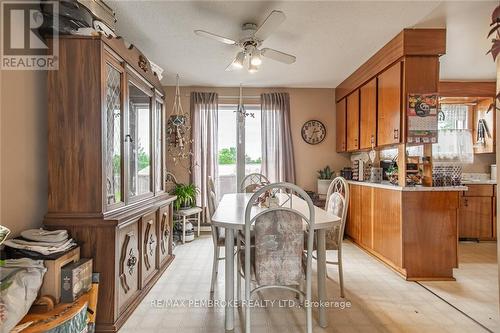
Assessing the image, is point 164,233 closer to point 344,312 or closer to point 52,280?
point 52,280

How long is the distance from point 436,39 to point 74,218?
3564 millimetres

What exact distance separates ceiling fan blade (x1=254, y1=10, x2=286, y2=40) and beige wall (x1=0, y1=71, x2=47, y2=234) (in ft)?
5.44

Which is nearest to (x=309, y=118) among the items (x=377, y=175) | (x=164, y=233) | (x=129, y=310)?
(x=377, y=175)

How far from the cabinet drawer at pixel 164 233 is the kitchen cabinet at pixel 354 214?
2.57 m

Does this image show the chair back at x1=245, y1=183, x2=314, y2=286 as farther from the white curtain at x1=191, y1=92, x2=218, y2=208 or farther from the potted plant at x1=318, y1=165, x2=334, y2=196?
the white curtain at x1=191, y1=92, x2=218, y2=208

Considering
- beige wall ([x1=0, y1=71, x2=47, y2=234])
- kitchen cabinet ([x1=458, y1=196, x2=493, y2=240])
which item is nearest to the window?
kitchen cabinet ([x1=458, y1=196, x2=493, y2=240])

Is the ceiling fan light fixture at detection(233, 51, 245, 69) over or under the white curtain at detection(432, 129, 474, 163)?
over

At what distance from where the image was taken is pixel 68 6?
172 centimetres

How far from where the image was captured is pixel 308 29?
271 cm

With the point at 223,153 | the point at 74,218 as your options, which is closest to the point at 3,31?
the point at 74,218

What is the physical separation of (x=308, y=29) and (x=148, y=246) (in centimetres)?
263

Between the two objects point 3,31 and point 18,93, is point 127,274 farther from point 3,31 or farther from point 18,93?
point 3,31

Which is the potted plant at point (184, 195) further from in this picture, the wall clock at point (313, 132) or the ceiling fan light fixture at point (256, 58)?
the ceiling fan light fixture at point (256, 58)

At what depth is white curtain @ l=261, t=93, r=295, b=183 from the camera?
470 cm
